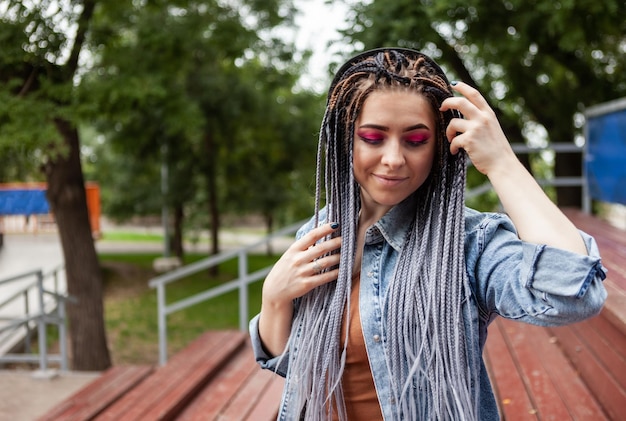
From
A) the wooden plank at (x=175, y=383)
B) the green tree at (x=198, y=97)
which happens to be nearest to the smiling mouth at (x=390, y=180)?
the wooden plank at (x=175, y=383)

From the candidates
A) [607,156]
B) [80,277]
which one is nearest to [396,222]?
[607,156]

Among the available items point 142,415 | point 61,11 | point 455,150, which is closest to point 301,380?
point 455,150

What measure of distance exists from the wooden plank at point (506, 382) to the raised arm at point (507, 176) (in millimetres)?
1803

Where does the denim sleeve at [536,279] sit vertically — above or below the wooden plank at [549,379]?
above

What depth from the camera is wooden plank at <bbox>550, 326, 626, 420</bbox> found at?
2.55 m

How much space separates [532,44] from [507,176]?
6235 millimetres

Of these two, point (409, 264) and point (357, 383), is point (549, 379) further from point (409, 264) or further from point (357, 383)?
point (409, 264)

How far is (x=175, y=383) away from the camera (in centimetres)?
457

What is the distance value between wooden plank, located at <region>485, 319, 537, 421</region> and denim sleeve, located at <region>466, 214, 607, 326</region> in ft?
5.59

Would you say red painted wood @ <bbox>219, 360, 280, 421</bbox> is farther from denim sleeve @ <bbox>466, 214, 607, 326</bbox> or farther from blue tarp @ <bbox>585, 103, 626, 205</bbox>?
blue tarp @ <bbox>585, 103, 626, 205</bbox>

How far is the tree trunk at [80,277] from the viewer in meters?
7.53

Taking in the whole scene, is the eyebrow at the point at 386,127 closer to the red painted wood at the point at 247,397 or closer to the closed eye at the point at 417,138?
the closed eye at the point at 417,138

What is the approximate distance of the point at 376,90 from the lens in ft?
4.55

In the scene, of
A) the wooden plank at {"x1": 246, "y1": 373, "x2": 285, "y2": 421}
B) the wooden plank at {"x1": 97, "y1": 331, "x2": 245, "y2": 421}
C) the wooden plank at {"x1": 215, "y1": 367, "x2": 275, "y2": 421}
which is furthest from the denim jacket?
the wooden plank at {"x1": 97, "y1": 331, "x2": 245, "y2": 421}
